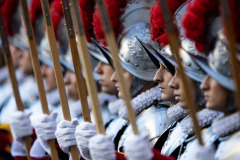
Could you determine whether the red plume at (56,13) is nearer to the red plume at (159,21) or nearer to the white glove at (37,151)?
the white glove at (37,151)

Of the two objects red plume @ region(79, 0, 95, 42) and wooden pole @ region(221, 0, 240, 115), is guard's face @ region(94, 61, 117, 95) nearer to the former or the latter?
red plume @ region(79, 0, 95, 42)

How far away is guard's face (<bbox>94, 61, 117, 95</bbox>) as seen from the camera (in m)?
4.61

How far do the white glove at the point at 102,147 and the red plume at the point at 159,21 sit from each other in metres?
0.85

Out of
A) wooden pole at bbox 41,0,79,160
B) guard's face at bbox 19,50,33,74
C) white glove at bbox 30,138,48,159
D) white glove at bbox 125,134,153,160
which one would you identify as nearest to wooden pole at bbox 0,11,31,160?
white glove at bbox 30,138,48,159

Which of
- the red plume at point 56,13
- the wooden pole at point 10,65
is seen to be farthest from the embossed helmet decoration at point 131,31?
the red plume at point 56,13

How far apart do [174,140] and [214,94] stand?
2.63 ft

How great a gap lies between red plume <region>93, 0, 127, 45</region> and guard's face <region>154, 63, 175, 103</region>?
22.8 inches

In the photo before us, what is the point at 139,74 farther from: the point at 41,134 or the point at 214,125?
the point at 214,125

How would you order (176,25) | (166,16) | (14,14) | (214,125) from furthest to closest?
(14,14) < (176,25) < (214,125) < (166,16)

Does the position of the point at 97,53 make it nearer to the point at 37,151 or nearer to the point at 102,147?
the point at 37,151

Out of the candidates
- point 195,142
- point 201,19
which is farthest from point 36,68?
point 201,19

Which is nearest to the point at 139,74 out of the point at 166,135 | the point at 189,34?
the point at 166,135

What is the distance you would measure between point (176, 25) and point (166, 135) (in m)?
0.72

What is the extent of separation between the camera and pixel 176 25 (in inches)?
145
